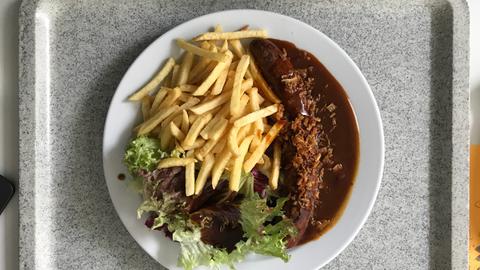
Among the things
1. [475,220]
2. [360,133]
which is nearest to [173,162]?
[360,133]

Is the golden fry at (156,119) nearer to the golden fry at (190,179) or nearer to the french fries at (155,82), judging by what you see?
the french fries at (155,82)

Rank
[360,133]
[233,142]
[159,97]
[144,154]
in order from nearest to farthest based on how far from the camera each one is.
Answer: [233,142], [144,154], [159,97], [360,133]

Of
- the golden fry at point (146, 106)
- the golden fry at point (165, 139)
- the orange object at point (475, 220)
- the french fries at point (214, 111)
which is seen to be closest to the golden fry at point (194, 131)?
the french fries at point (214, 111)

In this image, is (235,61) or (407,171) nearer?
(235,61)

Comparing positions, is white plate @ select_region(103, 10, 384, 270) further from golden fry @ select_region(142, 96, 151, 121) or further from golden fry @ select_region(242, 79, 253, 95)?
golden fry @ select_region(242, 79, 253, 95)

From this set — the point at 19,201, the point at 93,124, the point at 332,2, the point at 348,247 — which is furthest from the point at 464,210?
the point at 19,201

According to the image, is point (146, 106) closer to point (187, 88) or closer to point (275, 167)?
point (187, 88)

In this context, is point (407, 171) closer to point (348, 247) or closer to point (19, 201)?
point (348, 247)

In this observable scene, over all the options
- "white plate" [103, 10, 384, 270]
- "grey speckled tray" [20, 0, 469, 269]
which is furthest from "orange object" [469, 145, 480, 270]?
"white plate" [103, 10, 384, 270]
